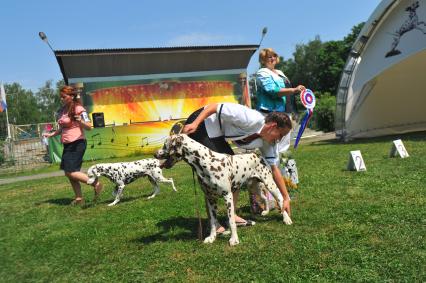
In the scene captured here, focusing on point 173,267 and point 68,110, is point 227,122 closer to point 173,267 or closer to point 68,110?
point 173,267

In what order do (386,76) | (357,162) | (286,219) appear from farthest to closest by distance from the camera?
1. (386,76)
2. (357,162)
3. (286,219)

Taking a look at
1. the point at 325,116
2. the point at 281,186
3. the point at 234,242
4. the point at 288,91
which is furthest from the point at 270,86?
the point at 325,116

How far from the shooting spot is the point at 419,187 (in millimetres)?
6352

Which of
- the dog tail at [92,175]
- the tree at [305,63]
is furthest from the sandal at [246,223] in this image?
the tree at [305,63]

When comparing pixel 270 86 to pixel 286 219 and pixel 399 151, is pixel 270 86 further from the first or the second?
pixel 399 151

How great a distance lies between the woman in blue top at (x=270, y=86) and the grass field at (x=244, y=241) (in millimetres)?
1465

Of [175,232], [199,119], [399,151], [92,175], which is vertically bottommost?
[175,232]

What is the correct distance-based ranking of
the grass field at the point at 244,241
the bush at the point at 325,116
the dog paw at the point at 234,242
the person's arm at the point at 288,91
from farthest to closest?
the bush at the point at 325,116, the person's arm at the point at 288,91, the dog paw at the point at 234,242, the grass field at the point at 244,241

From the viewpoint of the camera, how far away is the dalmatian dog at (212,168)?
4.37m

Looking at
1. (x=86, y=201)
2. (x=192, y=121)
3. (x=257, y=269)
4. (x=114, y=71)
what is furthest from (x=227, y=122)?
(x=114, y=71)

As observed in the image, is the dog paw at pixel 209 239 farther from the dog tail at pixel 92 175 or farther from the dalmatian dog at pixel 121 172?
the dog tail at pixel 92 175

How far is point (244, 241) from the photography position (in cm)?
454

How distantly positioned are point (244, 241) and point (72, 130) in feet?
15.7

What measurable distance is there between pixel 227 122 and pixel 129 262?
5.92ft
